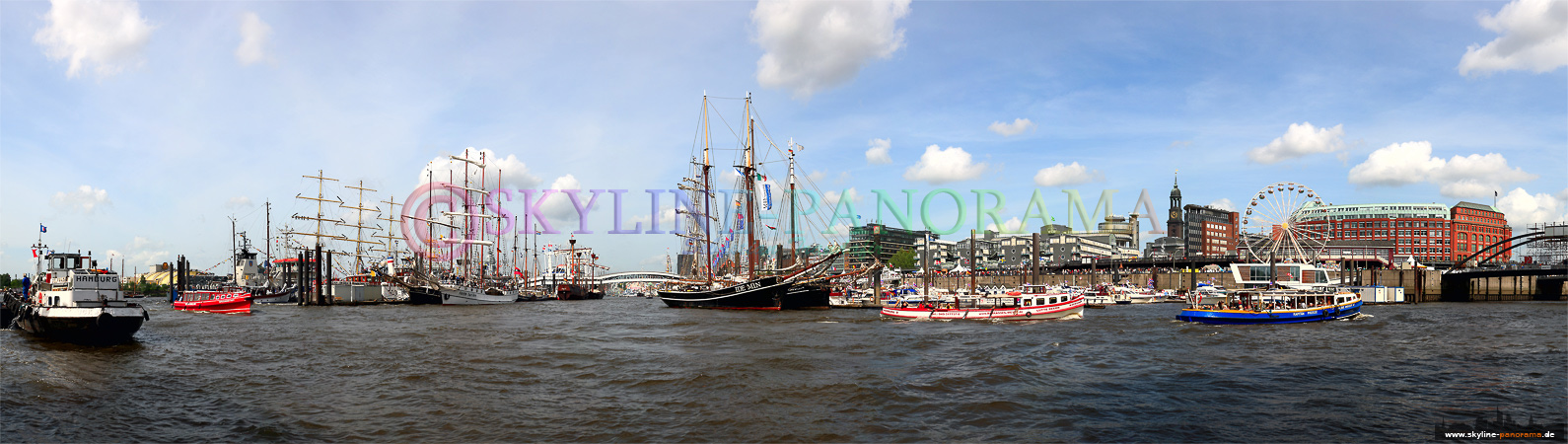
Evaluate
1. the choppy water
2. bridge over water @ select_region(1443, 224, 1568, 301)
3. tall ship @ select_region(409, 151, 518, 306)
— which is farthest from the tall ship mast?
bridge over water @ select_region(1443, 224, 1568, 301)

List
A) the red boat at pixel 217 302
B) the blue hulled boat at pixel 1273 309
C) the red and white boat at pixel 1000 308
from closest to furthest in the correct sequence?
the blue hulled boat at pixel 1273 309 < the red and white boat at pixel 1000 308 < the red boat at pixel 217 302

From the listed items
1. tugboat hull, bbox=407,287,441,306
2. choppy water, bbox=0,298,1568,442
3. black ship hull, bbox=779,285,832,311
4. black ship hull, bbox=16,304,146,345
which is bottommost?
tugboat hull, bbox=407,287,441,306

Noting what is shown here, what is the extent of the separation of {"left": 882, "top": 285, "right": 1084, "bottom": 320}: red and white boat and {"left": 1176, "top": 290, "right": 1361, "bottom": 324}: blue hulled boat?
24.0 ft

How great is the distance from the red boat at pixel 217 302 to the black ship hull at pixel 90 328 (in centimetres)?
4215

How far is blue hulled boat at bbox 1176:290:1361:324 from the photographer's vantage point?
4528 centimetres

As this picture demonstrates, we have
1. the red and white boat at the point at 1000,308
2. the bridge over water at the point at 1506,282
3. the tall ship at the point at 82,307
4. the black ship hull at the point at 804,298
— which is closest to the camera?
the tall ship at the point at 82,307

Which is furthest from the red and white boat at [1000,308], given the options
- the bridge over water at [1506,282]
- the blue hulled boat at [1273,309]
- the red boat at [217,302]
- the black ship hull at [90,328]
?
the bridge over water at [1506,282]

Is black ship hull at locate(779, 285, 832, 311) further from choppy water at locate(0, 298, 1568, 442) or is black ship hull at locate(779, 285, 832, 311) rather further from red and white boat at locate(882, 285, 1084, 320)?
choppy water at locate(0, 298, 1568, 442)

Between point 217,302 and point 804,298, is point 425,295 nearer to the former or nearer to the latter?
point 217,302

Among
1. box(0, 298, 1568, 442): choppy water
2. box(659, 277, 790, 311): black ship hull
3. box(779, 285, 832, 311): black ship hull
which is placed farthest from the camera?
box(779, 285, 832, 311): black ship hull

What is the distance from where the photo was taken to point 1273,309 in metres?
45.8

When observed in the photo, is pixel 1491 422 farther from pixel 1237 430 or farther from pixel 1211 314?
pixel 1211 314

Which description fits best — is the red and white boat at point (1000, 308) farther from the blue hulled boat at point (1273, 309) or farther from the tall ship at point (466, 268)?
the tall ship at point (466, 268)

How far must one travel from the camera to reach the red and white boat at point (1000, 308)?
168 ft
